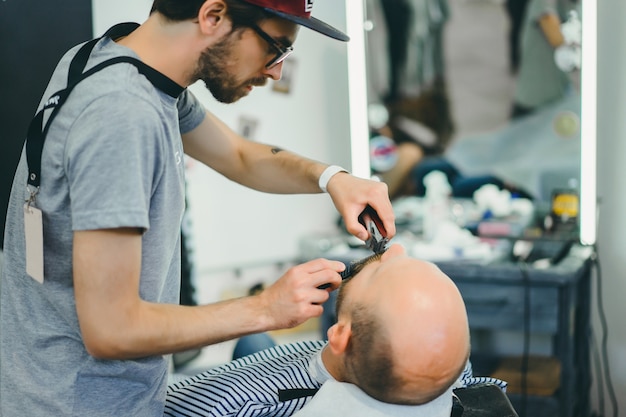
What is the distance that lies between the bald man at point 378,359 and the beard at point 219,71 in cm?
41

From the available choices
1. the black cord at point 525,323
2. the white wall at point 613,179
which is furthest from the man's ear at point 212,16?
the white wall at point 613,179

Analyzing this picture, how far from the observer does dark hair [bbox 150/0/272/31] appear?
1.19m

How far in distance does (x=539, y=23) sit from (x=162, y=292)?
1.82 metres

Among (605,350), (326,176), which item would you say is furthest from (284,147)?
(326,176)

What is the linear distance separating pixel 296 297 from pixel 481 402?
1.39ft

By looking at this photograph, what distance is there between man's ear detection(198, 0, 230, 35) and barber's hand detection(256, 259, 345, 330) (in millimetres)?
422

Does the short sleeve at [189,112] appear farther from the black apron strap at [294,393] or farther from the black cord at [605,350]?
the black cord at [605,350]

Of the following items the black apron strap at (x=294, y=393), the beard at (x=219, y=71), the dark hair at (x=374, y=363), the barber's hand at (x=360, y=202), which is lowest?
the black apron strap at (x=294, y=393)

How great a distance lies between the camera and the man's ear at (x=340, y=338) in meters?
1.25

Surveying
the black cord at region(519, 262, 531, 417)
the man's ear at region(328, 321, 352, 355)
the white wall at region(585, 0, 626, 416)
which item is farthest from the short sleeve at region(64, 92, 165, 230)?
the white wall at region(585, 0, 626, 416)

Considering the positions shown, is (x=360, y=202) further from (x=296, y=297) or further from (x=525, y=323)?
(x=525, y=323)

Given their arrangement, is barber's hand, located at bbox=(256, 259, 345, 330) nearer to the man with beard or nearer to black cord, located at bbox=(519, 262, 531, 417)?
the man with beard

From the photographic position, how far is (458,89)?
9.02ft

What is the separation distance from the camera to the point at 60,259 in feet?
3.85
